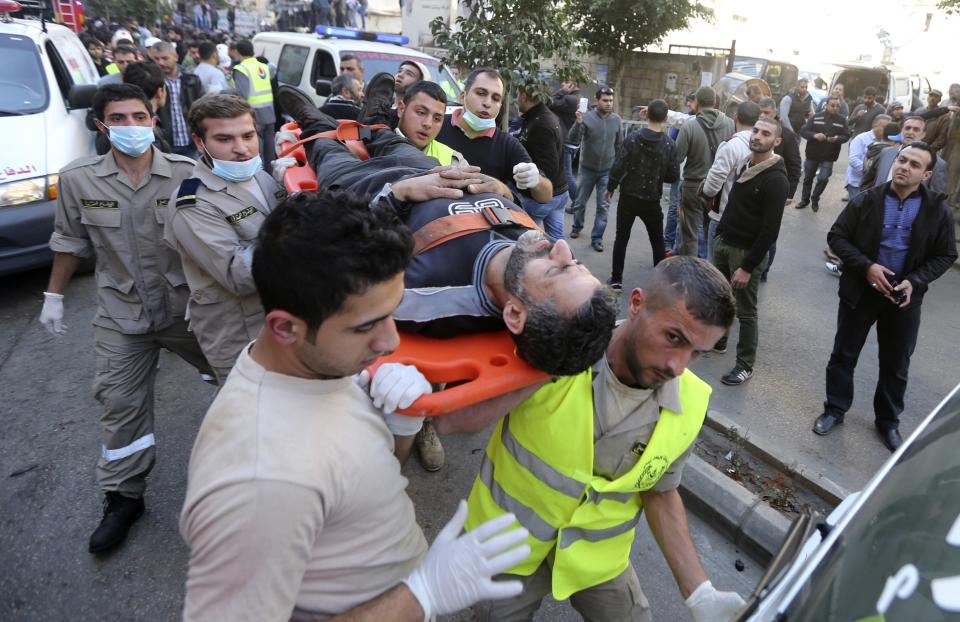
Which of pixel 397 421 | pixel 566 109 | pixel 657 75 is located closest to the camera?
pixel 397 421

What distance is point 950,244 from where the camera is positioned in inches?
148

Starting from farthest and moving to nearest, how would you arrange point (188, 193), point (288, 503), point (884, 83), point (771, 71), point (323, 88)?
point (771, 71) < point (884, 83) < point (323, 88) < point (188, 193) < point (288, 503)

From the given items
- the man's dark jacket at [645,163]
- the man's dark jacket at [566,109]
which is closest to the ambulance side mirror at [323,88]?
the man's dark jacket at [566,109]

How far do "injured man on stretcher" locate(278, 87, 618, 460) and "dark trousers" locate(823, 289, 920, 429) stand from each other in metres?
2.82

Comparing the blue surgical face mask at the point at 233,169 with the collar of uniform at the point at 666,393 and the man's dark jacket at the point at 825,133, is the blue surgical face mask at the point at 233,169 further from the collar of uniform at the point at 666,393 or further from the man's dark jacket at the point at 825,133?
the man's dark jacket at the point at 825,133

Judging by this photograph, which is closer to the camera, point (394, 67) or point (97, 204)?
point (97, 204)

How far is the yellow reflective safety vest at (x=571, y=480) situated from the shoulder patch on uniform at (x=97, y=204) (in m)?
2.24

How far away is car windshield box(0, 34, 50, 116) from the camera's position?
5.16m

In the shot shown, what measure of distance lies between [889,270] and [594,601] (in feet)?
10.4

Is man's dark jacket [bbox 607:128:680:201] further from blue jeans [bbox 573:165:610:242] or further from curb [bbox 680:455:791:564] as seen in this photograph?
curb [bbox 680:455:791:564]

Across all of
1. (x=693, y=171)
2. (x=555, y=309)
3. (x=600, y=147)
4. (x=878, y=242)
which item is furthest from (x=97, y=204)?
(x=600, y=147)

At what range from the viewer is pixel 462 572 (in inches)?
52.3

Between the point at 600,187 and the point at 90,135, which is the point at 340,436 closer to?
the point at 90,135

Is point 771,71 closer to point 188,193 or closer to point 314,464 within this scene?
point 188,193
